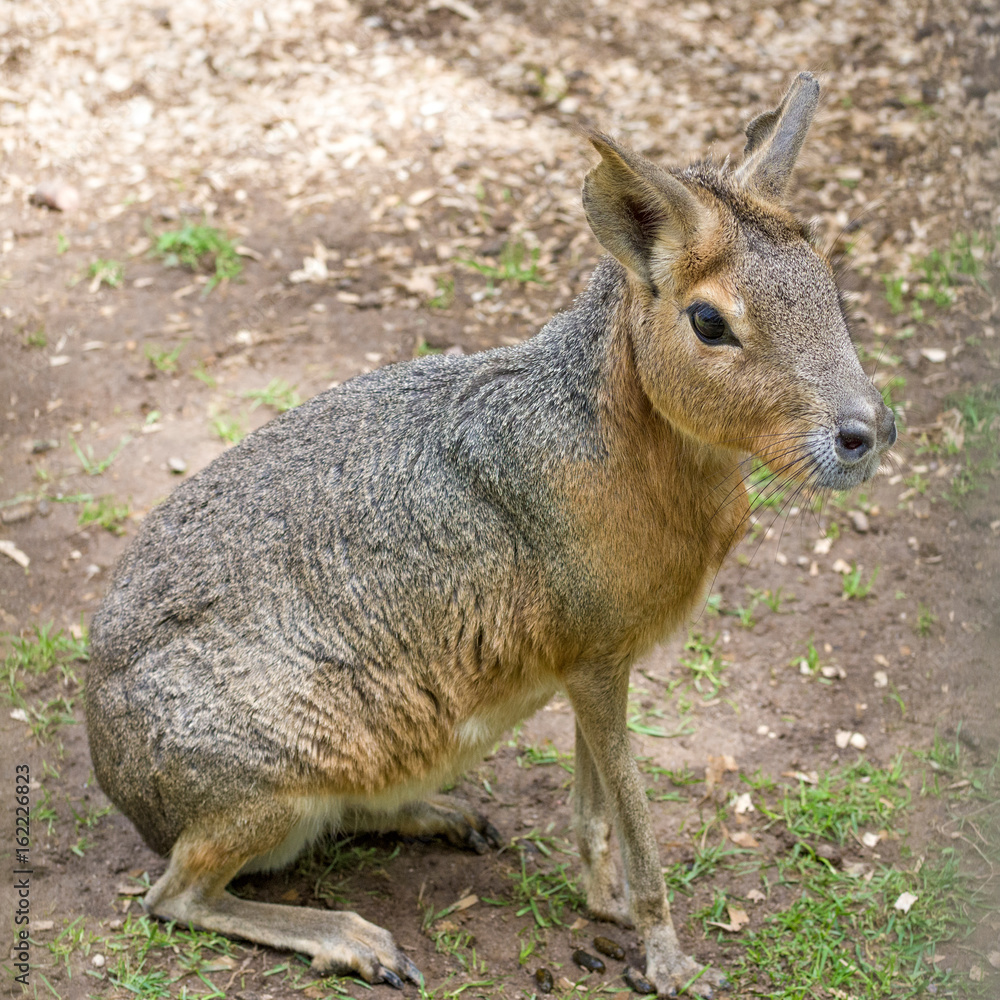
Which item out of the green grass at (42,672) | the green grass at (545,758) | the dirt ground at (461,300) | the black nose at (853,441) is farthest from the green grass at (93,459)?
the black nose at (853,441)

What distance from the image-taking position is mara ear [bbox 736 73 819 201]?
3812mm

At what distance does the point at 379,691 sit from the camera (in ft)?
13.9

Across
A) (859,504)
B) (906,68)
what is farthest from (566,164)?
(859,504)

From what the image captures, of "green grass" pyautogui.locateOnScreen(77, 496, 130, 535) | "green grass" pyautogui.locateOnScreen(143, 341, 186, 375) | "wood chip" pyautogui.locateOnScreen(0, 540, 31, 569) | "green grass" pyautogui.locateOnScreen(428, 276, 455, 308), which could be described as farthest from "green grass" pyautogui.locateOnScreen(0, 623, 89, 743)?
"green grass" pyautogui.locateOnScreen(428, 276, 455, 308)

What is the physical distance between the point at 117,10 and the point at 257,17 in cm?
118

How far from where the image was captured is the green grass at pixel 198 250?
7.81m

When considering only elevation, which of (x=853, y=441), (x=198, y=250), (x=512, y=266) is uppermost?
(x=853, y=441)

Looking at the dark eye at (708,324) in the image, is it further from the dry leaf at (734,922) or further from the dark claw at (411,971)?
the dark claw at (411,971)

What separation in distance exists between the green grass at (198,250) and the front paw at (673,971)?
17.4 feet

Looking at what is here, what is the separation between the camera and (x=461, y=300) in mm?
7551

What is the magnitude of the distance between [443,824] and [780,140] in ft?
10.4

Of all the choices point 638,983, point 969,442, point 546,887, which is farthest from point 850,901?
point 969,442

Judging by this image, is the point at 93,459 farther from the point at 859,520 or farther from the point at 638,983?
the point at 859,520

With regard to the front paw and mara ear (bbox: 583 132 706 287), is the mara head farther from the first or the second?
the front paw
